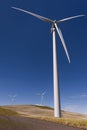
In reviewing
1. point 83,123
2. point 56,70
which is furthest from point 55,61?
point 83,123

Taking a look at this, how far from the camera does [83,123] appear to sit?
26047 mm

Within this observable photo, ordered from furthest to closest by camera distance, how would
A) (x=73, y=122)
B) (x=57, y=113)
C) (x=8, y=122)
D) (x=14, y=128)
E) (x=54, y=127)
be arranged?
(x=57, y=113) → (x=73, y=122) → (x=54, y=127) → (x=8, y=122) → (x=14, y=128)

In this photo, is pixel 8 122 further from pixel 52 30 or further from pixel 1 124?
pixel 52 30

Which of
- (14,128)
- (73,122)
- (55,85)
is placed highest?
(55,85)

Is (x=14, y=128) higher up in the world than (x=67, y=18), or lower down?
lower down

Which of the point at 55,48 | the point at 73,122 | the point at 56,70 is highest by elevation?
the point at 55,48

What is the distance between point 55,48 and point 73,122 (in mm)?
18086

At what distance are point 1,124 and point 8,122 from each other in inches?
43.6

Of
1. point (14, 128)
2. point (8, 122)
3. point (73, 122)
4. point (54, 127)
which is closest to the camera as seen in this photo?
point (14, 128)

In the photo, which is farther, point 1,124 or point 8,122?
point 8,122

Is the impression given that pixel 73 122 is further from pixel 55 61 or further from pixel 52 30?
pixel 52 30

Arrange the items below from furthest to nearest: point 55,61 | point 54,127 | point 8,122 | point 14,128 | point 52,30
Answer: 1. point 52,30
2. point 55,61
3. point 54,127
4. point 8,122
5. point 14,128

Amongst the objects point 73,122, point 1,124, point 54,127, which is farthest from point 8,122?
point 73,122

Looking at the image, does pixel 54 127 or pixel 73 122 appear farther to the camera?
pixel 73 122
